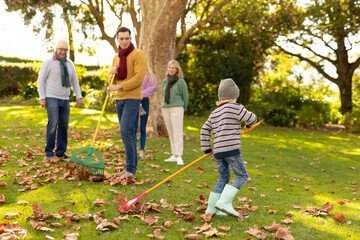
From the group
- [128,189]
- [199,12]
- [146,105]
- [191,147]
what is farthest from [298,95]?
[128,189]

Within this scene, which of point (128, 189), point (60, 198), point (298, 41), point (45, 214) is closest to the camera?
point (45, 214)

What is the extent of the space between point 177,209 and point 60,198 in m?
1.57

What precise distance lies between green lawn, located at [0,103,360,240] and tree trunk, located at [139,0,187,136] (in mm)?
1745

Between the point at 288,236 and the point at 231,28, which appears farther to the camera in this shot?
Result: the point at 231,28

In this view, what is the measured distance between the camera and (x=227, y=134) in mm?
6531

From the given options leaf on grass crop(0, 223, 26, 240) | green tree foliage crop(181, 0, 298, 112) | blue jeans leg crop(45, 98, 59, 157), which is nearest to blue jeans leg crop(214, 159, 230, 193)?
leaf on grass crop(0, 223, 26, 240)

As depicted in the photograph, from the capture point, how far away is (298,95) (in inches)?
990

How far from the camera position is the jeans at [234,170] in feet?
21.6

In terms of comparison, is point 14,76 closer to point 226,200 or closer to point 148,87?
point 148,87

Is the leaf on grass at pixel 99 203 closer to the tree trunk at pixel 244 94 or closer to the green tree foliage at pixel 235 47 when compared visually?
the green tree foliage at pixel 235 47

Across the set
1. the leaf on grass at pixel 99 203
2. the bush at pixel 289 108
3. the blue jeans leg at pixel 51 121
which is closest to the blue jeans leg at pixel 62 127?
the blue jeans leg at pixel 51 121

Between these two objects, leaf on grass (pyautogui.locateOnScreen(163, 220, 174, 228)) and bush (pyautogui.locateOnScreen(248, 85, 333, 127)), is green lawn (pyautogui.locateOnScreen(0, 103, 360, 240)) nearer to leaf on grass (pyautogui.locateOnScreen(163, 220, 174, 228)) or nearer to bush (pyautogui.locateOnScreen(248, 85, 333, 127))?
leaf on grass (pyautogui.locateOnScreen(163, 220, 174, 228))

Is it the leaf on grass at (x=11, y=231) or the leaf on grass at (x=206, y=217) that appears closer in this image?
the leaf on grass at (x=11, y=231)

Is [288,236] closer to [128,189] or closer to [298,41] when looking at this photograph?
[128,189]
